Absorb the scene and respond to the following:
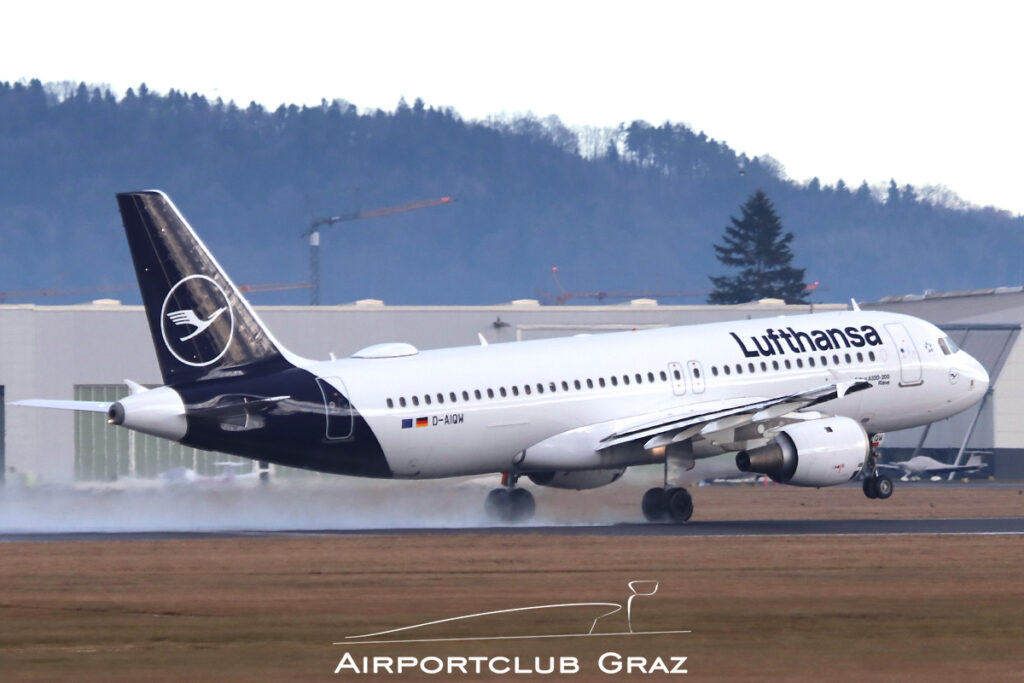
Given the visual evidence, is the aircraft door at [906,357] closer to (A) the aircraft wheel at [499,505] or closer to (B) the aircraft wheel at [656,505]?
(B) the aircraft wheel at [656,505]

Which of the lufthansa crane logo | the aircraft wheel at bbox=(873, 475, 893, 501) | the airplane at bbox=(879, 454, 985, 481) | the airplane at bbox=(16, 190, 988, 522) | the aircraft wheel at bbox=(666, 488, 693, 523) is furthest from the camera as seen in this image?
the airplane at bbox=(879, 454, 985, 481)

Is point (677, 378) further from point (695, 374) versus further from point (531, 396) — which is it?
point (531, 396)

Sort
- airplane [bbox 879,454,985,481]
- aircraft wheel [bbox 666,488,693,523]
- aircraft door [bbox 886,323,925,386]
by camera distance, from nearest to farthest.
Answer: aircraft wheel [bbox 666,488,693,523]
aircraft door [bbox 886,323,925,386]
airplane [bbox 879,454,985,481]

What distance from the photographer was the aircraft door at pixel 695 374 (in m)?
46.1

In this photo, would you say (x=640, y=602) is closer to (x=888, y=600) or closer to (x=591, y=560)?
(x=888, y=600)

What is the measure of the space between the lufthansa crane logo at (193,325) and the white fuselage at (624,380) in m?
2.61

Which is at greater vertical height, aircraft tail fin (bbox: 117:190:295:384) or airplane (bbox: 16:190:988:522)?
aircraft tail fin (bbox: 117:190:295:384)

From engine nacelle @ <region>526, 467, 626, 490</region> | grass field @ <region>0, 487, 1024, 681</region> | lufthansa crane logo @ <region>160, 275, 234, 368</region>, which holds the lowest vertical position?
grass field @ <region>0, 487, 1024, 681</region>

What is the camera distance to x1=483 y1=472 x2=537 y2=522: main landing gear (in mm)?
45406

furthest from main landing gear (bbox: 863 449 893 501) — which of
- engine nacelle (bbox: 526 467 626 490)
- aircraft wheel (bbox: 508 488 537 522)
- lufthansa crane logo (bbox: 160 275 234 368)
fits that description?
lufthansa crane logo (bbox: 160 275 234 368)

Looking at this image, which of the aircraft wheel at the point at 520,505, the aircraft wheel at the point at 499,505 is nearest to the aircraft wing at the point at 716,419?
the aircraft wheel at the point at 520,505

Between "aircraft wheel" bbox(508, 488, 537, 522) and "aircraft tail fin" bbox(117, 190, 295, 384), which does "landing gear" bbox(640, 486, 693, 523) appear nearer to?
"aircraft wheel" bbox(508, 488, 537, 522)

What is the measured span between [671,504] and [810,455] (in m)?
3.97

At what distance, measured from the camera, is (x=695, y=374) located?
4619 cm
